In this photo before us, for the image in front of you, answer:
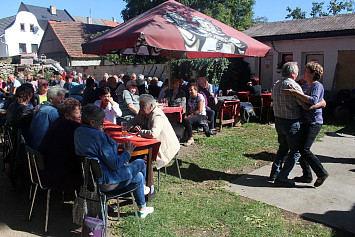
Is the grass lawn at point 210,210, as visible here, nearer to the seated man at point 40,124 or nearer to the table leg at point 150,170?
the table leg at point 150,170

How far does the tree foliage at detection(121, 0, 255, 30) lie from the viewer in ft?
102

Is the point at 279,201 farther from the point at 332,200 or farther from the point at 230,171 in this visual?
the point at 230,171

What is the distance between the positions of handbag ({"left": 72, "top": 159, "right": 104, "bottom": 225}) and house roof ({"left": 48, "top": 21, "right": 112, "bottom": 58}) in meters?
28.7

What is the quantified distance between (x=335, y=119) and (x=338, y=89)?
6.56 feet

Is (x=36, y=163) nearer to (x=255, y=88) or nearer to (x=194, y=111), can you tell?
(x=194, y=111)

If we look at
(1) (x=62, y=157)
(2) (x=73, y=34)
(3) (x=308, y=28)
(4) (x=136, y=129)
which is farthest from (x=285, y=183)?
(2) (x=73, y=34)

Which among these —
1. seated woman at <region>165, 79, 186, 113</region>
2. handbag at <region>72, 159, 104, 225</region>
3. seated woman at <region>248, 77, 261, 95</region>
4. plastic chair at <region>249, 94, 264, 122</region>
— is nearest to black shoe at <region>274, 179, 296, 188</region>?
handbag at <region>72, 159, 104, 225</region>

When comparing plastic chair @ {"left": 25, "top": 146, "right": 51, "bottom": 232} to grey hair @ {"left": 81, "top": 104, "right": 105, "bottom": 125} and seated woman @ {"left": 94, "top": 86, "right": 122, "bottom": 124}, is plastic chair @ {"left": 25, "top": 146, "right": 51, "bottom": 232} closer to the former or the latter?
grey hair @ {"left": 81, "top": 104, "right": 105, "bottom": 125}

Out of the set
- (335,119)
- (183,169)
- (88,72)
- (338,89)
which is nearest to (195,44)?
(183,169)

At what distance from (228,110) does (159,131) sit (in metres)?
5.10

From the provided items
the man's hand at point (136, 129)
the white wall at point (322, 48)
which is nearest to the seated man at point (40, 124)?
the man's hand at point (136, 129)

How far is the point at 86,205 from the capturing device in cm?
317

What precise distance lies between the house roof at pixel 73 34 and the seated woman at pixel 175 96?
2465 centimetres

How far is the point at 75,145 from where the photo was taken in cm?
312
